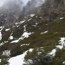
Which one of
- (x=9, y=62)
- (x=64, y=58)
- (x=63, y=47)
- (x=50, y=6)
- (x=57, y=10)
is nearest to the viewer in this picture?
(x=64, y=58)

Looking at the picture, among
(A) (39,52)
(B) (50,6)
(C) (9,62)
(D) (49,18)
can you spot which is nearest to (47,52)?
(A) (39,52)

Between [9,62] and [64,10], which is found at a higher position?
[64,10]

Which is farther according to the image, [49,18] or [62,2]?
[62,2]

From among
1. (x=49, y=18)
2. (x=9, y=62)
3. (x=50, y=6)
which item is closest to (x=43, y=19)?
(x=49, y=18)

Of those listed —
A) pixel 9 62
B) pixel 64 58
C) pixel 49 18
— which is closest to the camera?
pixel 64 58

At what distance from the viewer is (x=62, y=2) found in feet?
470

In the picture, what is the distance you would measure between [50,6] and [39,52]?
119 metres

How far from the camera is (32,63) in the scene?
35719 millimetres

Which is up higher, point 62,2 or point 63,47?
point 62,2

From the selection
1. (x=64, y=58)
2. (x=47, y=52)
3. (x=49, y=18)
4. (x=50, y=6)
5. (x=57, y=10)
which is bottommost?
(x=64, y=58)

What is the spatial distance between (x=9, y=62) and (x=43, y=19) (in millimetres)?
88017

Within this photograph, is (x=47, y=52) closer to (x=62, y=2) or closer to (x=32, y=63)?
(x=32, y=63)

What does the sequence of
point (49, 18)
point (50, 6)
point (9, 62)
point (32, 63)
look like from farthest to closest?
point (50, 6), point (49, 18), point (9, 62), point (32, 63)

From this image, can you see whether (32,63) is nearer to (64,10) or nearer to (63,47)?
(63,47)
